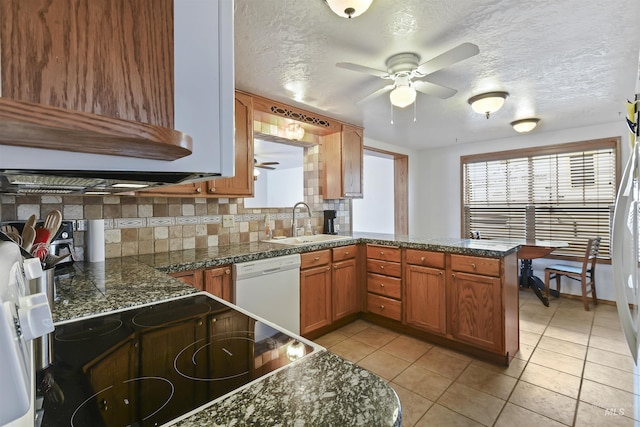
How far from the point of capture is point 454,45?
1.99 m

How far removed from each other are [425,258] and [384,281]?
51 cm

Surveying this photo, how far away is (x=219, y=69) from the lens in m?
0.50

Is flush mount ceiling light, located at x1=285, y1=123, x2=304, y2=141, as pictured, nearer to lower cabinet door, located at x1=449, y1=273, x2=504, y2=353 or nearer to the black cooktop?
lower cabinet door, located at x1=449, y1=273, x2=504, y2=353

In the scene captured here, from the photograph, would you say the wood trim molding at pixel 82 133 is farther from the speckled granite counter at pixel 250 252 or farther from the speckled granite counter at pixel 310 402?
the speckled granite counter at pixel 250 252

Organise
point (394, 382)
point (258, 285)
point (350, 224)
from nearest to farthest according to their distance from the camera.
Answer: point (394, 382) → point (258, 285) → point (350, 224)

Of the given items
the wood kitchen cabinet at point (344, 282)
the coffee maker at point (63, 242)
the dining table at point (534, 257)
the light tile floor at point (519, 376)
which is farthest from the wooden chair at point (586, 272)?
the coffee maker at point (63, 242)

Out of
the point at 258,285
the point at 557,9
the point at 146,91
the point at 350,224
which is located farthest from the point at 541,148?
the point at 146,91

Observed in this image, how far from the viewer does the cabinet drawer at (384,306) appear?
2992mm

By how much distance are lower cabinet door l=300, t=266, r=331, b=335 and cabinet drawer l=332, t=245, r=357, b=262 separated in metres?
0.16

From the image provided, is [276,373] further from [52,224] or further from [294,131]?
[294,131]

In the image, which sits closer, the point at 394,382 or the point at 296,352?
the point at 296,352

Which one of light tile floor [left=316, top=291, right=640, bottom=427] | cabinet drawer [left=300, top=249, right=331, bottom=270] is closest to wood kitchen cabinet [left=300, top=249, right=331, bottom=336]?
cabinet drawer [left=300, top=249, right=331, bottom=270]

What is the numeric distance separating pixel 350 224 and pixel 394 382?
7.51ft

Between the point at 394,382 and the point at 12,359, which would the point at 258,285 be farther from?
the point at 12,359
